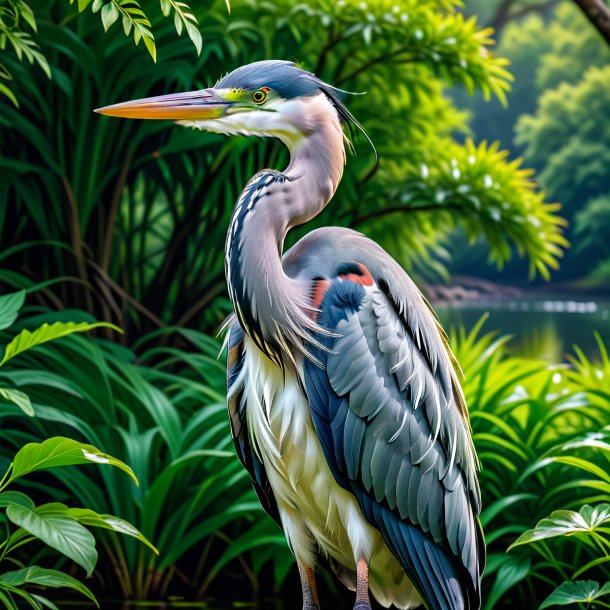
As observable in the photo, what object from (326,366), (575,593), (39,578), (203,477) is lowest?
(203,477)

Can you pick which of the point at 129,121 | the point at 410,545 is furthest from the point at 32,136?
the point at 410,545

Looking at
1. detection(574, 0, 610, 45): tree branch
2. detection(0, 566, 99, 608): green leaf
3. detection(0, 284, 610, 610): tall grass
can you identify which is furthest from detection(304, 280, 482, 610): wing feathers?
detection(574, 0, 610, 45): tree branch

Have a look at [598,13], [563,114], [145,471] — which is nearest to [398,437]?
[145,471]

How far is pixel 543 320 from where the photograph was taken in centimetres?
1402

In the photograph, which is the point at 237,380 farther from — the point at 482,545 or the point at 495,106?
the point at 495,106

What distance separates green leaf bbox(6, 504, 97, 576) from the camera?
60.2 inches

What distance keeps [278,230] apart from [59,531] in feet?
2.09

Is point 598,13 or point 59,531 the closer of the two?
point 59,531

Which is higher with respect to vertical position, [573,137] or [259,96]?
[573,137]

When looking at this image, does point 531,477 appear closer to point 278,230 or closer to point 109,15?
point 278,230

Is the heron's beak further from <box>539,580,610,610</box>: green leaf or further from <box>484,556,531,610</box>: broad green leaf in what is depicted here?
<box>484,556,531,610</box>: broad green leaf

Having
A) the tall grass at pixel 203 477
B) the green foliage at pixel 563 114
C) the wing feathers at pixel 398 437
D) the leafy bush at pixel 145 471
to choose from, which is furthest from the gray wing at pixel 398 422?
the green foliage at pixel 563 114

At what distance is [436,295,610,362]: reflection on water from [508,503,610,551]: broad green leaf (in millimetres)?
7780

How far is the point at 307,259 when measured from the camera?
1.67 meters
